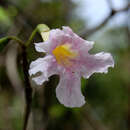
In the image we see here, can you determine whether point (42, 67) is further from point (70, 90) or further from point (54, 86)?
point (54, 86)

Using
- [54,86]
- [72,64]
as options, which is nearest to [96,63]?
[72,64]

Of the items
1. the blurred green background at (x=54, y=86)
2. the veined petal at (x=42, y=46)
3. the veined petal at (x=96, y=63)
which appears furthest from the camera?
the blurred green background at (x=54, y=86)

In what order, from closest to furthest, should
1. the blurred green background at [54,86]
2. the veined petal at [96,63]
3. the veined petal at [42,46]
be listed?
the veined petal at [42,46], the veined petal at [96,63], the blurred green background at [54,86]

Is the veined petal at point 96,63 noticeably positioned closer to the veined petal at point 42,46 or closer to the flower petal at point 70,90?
the flower petal at point 70,90

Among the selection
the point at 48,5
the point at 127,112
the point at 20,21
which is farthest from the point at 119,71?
the point at 20,21

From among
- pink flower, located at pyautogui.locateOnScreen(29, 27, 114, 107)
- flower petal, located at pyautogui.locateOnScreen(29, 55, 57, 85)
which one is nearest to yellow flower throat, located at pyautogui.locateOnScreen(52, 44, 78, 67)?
pink flower, located at pyautogui.locateOnScreen(29, 27, 114, 107)

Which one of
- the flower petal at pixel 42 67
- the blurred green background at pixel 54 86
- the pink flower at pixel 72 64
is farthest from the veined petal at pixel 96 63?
the blurred green background at pixel 54 86

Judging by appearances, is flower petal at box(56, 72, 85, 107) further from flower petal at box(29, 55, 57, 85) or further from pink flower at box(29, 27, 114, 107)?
flower petal at box(29, 55, 57, 85)

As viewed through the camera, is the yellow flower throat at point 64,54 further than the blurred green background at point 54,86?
No
